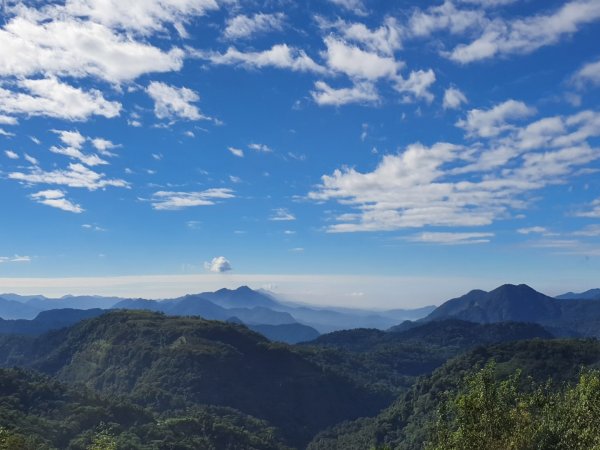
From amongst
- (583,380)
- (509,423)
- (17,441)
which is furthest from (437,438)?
(17,441)

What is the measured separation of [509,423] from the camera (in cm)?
4819

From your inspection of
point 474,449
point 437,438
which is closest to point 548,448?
point 474,449

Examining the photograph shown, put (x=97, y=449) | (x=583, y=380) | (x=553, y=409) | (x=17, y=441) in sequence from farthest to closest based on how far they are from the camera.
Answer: (x=17, y=441) → (x=97, y=449) → (x=553, y=409) → (x=583, y=380)

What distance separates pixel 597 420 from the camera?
47031mm

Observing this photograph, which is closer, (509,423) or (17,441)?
(509,423)

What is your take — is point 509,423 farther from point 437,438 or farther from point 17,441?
point 17,441

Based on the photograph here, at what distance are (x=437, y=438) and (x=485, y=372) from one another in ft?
46.3

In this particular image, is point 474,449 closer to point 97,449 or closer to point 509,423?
point 509,423

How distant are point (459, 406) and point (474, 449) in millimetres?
3934

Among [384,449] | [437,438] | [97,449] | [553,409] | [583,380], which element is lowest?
[384,449]

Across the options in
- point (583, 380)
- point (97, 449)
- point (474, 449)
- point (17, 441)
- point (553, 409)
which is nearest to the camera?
point (474, 449)

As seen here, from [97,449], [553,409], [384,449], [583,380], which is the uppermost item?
[583,380]

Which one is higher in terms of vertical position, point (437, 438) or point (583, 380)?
point (583, 380)

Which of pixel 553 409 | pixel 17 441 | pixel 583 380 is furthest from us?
pixel 17 441
